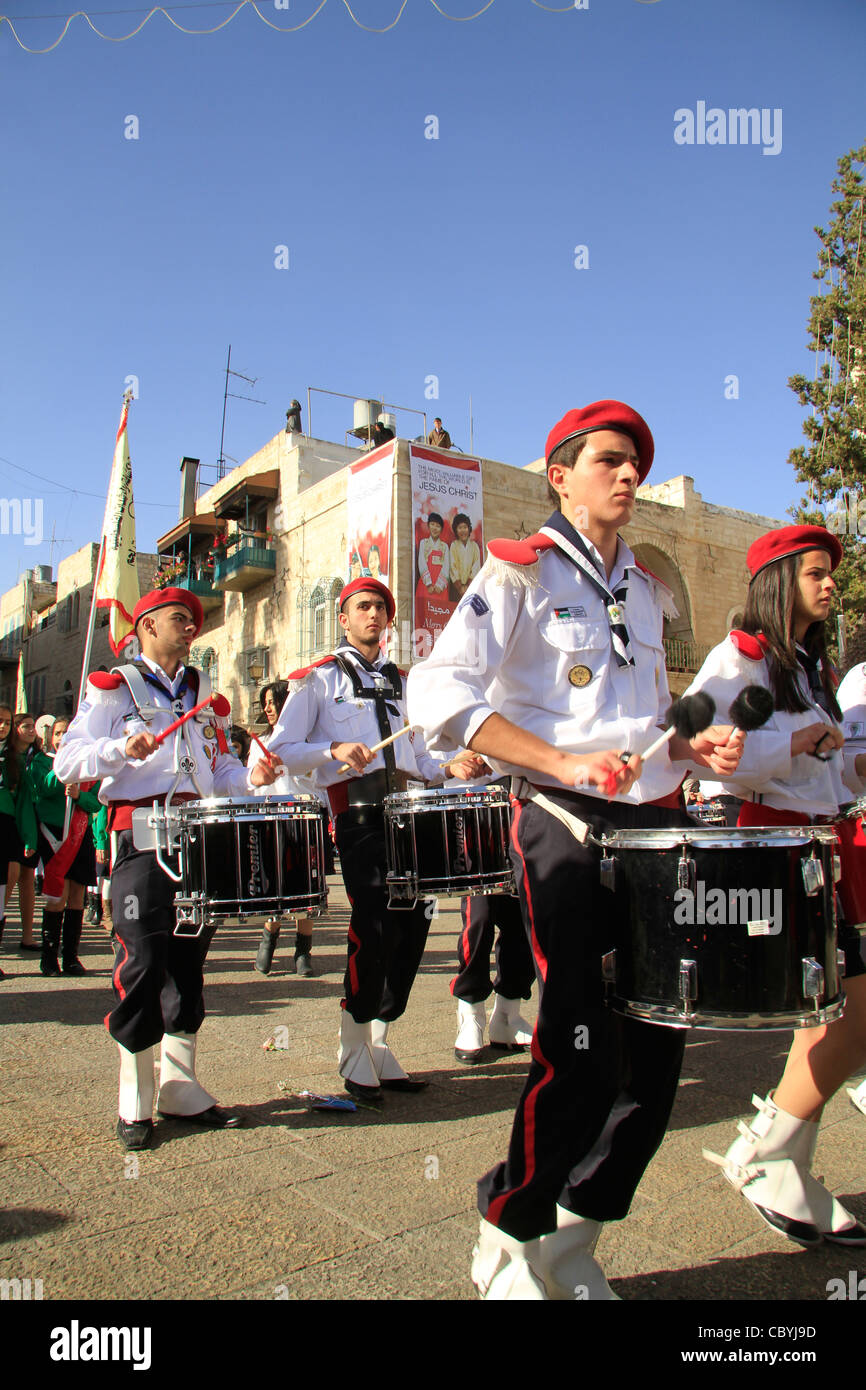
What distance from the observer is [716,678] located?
122 inches

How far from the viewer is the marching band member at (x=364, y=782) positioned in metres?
4.39

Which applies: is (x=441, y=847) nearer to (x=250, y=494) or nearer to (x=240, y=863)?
(x=240, y=863)

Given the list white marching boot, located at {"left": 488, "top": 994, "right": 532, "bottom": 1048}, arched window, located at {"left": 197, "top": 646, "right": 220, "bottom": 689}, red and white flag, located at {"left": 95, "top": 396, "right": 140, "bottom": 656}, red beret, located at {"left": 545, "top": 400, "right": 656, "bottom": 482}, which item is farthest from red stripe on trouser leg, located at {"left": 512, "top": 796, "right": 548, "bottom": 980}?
arched window, located at {"left": 197, "top": 646, "right": 220, "bottom": 689}

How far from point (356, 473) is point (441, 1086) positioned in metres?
23.4

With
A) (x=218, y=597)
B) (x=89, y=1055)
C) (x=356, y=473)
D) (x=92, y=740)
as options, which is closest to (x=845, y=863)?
(x=92, y=740)

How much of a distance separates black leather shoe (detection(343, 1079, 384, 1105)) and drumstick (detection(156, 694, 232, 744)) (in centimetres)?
176

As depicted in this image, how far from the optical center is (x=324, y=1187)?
10.6 feet

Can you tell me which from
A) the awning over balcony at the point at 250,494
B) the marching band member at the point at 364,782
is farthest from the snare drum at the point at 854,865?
the awning over balcony at the point at 250,494

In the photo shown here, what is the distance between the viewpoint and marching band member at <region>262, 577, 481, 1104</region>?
4.39 meters

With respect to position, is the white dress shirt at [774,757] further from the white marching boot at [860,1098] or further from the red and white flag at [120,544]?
the red and white flag at [120,544]

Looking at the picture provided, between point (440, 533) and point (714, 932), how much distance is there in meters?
23.7

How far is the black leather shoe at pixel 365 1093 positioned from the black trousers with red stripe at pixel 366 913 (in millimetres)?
279

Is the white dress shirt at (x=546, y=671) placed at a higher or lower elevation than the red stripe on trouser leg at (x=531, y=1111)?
higher

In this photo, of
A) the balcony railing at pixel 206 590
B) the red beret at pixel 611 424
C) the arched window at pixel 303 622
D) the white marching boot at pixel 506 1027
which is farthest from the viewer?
the balcony railing at pixel 206 590
